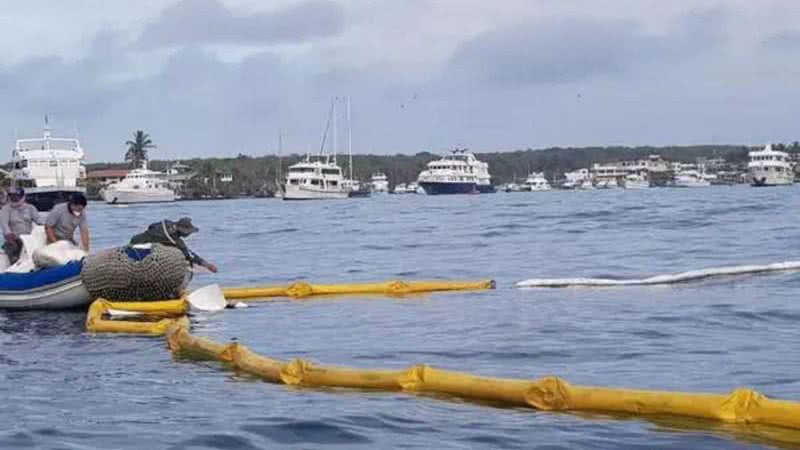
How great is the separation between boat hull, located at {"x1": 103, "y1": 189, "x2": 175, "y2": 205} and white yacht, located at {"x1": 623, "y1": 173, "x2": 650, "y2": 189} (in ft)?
244

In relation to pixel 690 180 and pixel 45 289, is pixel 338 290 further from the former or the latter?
pixel 690 180

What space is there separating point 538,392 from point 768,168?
13159cm

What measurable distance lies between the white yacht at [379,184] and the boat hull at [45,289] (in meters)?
160

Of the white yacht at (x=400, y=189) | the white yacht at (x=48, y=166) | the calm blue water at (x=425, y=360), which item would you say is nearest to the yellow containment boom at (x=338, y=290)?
the calm blue water at (x=425, y=360)

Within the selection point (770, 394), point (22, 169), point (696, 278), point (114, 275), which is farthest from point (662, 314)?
point (22, 169)

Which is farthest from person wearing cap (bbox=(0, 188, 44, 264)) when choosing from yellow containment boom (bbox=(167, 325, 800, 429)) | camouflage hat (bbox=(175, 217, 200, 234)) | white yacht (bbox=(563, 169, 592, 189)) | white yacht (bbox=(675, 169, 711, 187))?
white yacht (bbox=(563, 169, 592, 189))

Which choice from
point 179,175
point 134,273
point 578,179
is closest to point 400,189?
point 578,179

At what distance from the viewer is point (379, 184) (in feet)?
604

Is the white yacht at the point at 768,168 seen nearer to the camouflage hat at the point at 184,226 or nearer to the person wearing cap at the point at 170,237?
the camouflage hat at the point at 184,226

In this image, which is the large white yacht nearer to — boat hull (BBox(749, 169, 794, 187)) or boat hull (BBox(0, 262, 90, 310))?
boat hull (BBox(749, 169, 794, 187))

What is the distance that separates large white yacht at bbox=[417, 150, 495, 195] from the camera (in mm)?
132250

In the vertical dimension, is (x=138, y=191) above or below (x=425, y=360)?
above

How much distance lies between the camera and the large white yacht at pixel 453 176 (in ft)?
434

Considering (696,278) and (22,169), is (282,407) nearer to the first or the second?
(696,278)
